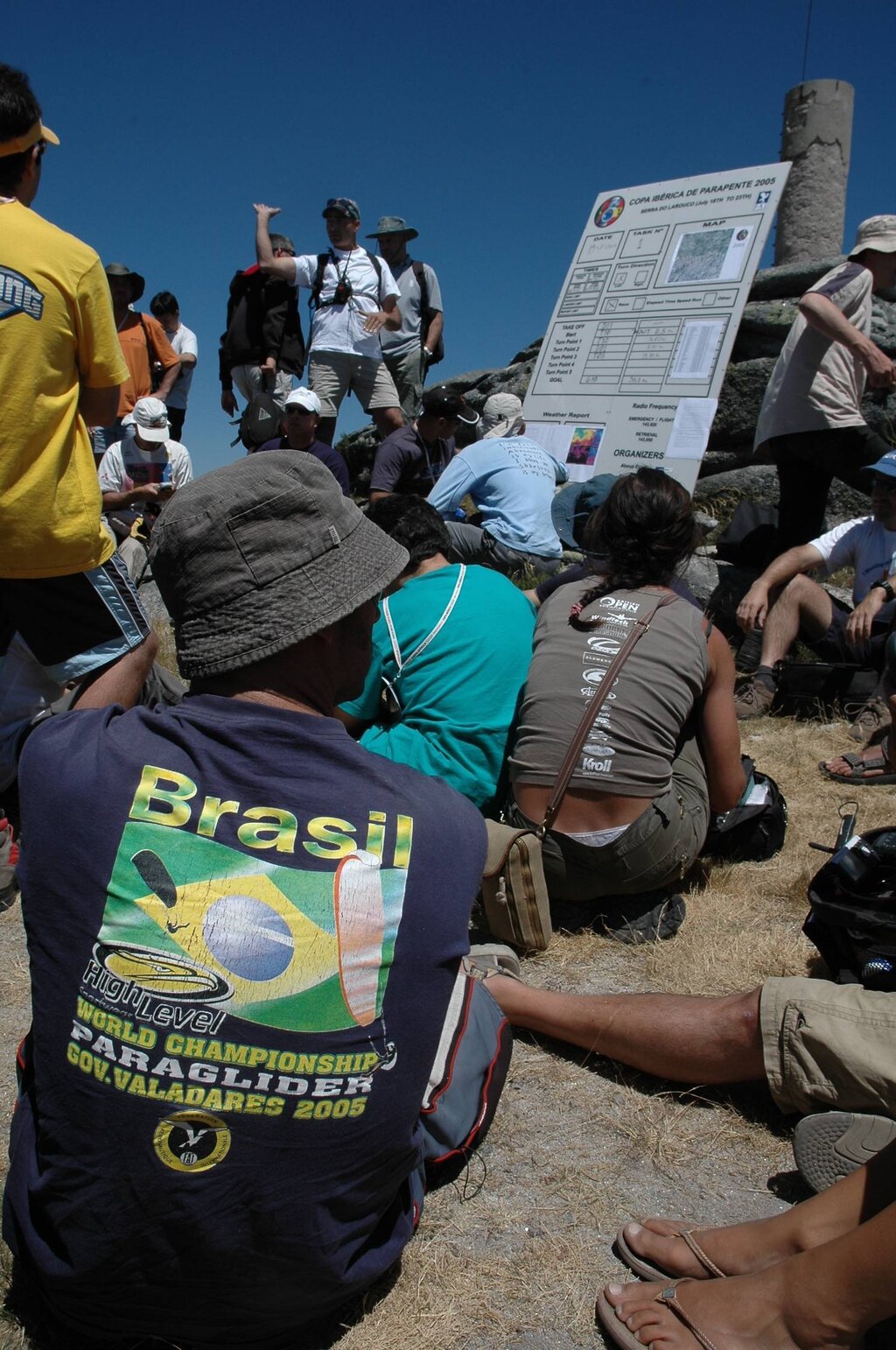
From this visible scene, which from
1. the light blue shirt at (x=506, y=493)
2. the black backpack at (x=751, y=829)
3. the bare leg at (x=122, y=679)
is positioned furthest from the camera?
the light blue shirt at (x=506, y=493)

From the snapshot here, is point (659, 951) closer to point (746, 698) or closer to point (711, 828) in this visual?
point (711, 828)

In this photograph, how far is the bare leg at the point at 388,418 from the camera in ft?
25.5

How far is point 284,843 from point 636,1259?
1.02m

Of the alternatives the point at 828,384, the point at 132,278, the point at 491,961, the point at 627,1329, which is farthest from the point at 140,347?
the point at 627,1329

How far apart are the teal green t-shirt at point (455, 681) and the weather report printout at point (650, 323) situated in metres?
3.81

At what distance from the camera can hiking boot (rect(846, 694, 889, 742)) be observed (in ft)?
14.9

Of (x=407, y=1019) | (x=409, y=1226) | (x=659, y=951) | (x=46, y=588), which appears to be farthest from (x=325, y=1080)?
(x=46, y=588)

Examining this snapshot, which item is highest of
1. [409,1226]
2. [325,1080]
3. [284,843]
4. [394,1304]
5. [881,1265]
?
[284,843]

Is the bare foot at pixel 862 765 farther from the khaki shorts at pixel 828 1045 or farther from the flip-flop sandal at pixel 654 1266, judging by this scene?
the flip-flop sandal at pixel 654 1266

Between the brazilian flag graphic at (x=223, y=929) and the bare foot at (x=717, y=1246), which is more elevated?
the brazilian flag graphic at (x=223, y=929)

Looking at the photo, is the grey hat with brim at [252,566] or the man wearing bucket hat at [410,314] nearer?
the grey hat with brim at [252,566]

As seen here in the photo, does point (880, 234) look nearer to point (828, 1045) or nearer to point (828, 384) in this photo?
point (828, 384)

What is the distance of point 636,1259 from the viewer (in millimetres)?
1757

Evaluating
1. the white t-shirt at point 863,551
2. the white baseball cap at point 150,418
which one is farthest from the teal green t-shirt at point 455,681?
the white baseball cap at point 150,418
